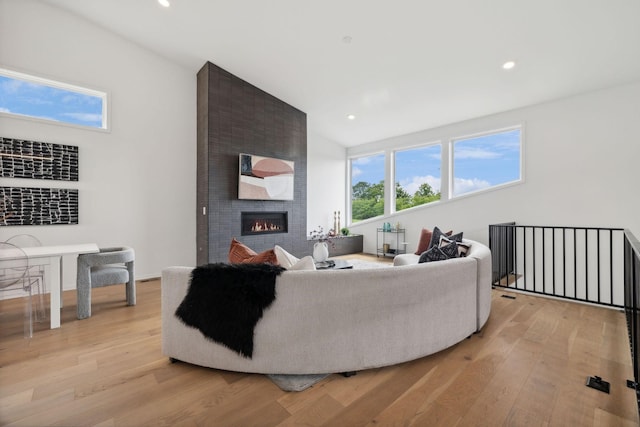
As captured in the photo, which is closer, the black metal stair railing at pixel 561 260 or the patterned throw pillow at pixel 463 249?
the patterned throw pillow at pixel 463 249

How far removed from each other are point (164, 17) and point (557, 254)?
6554 millimetres

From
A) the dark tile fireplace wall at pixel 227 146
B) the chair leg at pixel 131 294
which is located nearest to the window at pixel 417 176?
the dark tile fireplace wall at pixel 227 146

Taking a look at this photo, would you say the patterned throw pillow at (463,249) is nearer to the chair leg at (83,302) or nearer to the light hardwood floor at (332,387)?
the light hardwood floor at (332,387)

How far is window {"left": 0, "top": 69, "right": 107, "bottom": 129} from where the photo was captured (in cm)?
346

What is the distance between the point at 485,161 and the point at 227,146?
15.1 ft

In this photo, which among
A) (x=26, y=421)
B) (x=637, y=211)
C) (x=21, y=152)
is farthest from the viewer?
(x=637, y=211)

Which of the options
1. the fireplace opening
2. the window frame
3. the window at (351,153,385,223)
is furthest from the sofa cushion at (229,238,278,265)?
the window at (351,153,385,223)

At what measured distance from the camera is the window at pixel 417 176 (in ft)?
19.3

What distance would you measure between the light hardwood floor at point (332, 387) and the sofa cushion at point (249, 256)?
0.75 meters

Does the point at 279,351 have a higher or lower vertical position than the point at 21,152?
lower

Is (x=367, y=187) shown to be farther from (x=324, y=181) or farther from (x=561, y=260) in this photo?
(x=561, y=260)

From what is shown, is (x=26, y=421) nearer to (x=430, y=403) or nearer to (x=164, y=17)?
(x=430, y=403)

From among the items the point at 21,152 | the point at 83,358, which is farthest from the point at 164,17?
the point at 83,358

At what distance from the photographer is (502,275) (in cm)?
462
